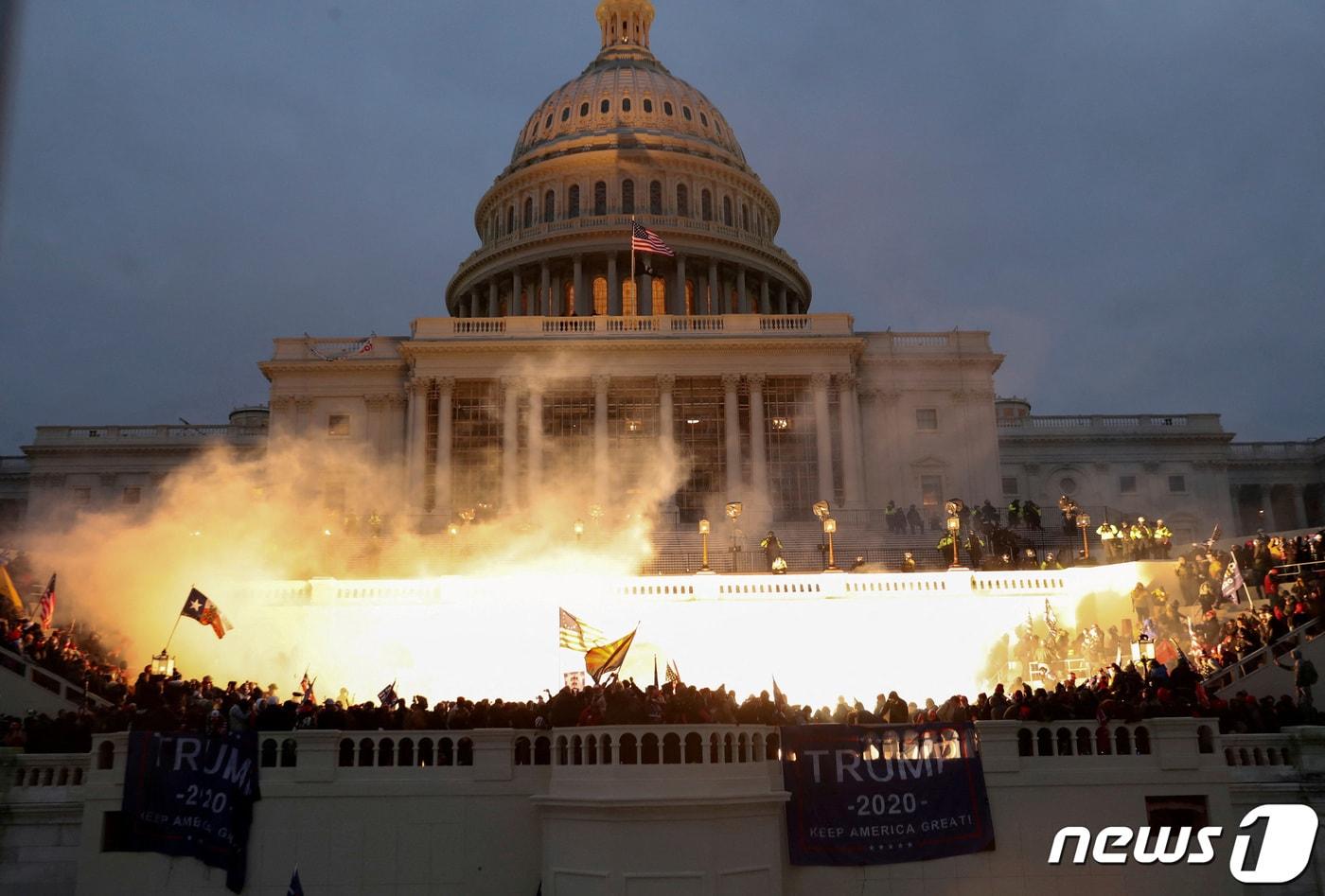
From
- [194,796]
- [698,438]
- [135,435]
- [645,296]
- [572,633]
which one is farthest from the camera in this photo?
[645,296]

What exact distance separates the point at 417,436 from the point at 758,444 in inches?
618

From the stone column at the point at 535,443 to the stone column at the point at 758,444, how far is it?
9645mm

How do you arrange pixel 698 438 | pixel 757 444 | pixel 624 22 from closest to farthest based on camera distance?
pixel 757 444, pixel 698 438, pixel 624 22

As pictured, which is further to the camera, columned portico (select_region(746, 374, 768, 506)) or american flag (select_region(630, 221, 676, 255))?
american flag (select_region(630, 221, 676, 255))

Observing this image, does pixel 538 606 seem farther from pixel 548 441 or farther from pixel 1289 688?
pixel 548 441

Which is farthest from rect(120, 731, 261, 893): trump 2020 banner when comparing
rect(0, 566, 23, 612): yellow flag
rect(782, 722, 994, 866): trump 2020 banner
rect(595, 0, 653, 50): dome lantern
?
rect(595, 0, 653, 50): dome lantern

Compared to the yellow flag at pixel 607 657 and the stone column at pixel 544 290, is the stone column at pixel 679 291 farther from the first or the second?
the yellow flag at pixel 607 657

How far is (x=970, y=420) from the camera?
188 ft

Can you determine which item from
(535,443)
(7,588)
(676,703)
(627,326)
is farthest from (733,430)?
(676,703)

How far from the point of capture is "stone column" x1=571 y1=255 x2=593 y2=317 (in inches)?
2872

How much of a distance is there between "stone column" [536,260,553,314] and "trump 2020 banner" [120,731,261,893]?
56102 millimetres

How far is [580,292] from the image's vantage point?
73125mm

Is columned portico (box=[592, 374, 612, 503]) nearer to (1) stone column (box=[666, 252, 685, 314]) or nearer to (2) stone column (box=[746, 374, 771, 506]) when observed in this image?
(2) stone column (box=[746, 374, 771, 506])

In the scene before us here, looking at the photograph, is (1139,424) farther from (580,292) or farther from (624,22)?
(624,22)
